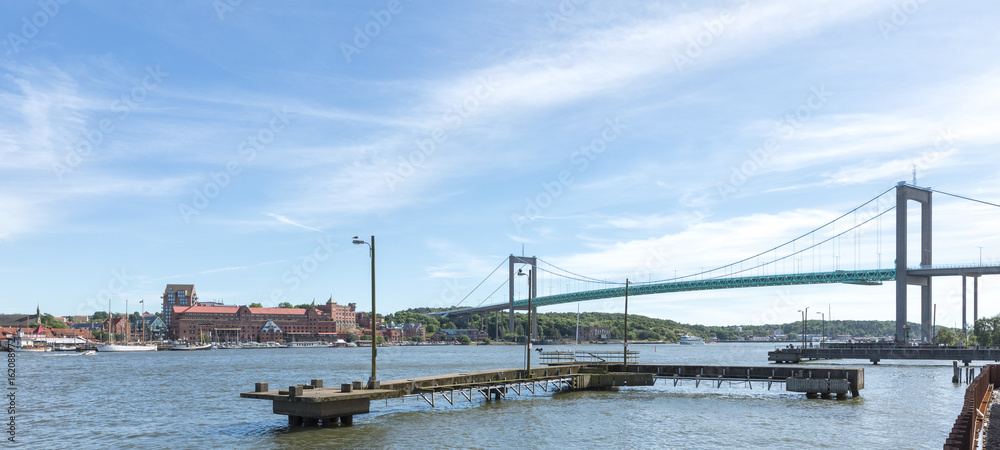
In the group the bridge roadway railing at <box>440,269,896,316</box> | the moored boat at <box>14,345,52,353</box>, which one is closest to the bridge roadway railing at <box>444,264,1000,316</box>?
the bridge roadway railing at <box>440,269,896,316</box>

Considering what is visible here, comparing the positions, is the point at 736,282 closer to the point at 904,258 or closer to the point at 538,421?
the point at 904,258

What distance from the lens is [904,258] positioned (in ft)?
327

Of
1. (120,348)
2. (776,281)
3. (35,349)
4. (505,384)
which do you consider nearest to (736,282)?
(776,281)

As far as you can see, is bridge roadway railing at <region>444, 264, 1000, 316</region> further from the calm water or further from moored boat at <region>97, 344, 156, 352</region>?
moored boat at <region>97, 344, 156, 352</region>

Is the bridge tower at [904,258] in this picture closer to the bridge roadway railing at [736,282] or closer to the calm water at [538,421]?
the bridge roadway railing at [736,282]

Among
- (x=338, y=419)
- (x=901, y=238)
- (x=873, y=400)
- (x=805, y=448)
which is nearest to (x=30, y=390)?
(x=338, y=419)

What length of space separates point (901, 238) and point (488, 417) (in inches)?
3347

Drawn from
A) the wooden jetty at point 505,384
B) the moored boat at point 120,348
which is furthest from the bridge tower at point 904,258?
the moored boat at point 120,348

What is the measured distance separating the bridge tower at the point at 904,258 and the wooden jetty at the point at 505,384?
57.8 meters

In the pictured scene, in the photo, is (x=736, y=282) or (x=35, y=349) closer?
(x=736, y=282)

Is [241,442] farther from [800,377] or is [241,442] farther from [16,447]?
[800,377]

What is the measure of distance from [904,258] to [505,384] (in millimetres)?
77123

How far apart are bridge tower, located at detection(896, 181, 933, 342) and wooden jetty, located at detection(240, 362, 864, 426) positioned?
57831 millimetres

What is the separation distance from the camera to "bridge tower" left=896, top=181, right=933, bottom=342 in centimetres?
9831
